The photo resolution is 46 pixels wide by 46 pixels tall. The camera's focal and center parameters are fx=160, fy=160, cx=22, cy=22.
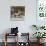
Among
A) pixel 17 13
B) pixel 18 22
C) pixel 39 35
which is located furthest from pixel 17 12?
pixel 39 35

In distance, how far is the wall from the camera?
6.94 metres

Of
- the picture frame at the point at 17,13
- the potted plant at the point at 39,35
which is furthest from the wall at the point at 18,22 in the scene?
the potted plant at the point at 39,35

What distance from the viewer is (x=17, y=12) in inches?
274

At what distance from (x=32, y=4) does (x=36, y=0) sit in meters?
0.24

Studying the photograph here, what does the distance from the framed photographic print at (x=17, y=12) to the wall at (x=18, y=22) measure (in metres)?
0.13

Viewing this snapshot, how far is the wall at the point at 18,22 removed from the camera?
6938 millimetres

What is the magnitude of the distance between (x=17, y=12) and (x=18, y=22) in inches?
17.3

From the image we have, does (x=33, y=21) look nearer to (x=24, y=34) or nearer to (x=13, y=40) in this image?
(x=24, y=34)

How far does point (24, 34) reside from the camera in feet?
22.6

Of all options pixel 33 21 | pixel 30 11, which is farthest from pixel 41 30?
pixel 30 11

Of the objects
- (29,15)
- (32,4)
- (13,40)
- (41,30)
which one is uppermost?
(32,4)

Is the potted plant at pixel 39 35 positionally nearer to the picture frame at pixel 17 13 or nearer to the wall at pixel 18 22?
the wall at pixel 18 22

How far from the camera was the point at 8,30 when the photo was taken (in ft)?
23.0

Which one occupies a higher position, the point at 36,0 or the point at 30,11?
the point at 36,0
